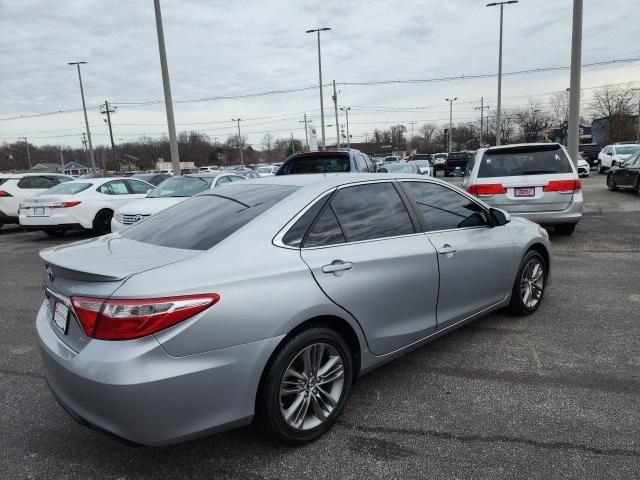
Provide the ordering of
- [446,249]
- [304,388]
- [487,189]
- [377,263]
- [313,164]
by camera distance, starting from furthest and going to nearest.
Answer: [313,164], [487,189], [446,249], [377,263], [304,388]

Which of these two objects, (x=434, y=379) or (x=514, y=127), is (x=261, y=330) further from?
(x=514, y=127)

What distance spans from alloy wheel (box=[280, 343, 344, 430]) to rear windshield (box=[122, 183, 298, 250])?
85 cm

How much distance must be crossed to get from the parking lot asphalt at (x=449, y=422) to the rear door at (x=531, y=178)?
3.58 m

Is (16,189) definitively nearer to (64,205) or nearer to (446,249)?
(64,205)

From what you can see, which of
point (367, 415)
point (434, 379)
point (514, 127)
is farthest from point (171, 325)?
point (514, 127)

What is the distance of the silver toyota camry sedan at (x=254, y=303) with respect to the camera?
226cm

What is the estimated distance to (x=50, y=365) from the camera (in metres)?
2.60

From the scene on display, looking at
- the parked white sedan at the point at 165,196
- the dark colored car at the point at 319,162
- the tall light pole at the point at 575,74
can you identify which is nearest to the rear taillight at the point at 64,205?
the parked white sedan at the point at 165,196

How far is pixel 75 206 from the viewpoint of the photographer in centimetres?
1084

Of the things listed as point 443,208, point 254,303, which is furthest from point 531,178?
point 254,303

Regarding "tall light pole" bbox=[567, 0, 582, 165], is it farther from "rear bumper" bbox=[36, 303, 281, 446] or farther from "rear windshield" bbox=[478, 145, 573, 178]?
"rear bumper" bbox=[36, 303, 281, 446]

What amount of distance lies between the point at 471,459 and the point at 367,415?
0.73 m

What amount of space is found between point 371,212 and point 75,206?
951 cm

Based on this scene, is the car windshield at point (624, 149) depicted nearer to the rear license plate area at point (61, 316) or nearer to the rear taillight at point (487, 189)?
the rear taillight at point (487, 189)
